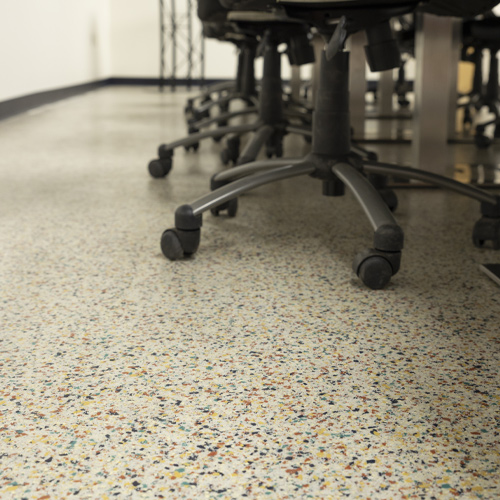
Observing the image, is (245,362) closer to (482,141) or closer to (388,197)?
(388,197)

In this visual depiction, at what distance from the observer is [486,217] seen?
1.24 meters

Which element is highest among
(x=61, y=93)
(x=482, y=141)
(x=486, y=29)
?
(x=486, y=29)

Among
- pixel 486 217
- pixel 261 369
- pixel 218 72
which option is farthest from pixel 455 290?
pixel 218 72

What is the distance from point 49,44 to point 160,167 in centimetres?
356

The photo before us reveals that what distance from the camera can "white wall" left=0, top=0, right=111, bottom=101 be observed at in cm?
396

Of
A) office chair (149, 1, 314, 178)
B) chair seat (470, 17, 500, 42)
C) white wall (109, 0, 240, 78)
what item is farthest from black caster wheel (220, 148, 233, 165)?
white wall (109, 0, 240, 78)

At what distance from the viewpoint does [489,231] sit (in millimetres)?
1242

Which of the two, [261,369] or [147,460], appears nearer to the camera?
[147,460]

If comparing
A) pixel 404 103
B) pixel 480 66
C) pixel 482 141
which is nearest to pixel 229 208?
pixel 482 141

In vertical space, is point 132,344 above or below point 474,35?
below

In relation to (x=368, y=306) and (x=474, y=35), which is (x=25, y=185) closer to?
(x=368, y=306)

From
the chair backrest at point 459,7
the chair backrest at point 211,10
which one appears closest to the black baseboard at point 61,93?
the chair backrest at point 211,10

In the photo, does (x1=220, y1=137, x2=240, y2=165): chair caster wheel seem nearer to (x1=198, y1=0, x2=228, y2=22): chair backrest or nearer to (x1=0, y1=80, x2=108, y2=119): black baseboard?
(x1=198, y1=0, x2=228, y2=22): chair backrest

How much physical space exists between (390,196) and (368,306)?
0.61 m
